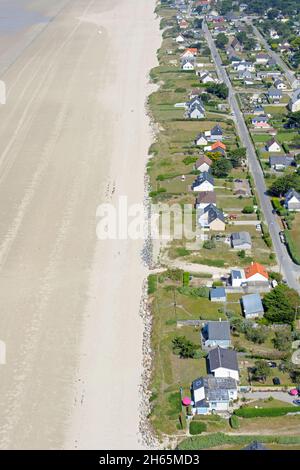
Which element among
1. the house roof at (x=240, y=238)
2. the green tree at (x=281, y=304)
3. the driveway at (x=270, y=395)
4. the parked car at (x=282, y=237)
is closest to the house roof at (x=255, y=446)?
the driveway at (x=270, y=395)

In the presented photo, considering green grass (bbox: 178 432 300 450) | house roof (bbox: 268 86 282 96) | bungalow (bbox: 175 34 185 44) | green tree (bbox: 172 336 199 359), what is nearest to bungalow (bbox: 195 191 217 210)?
green tree (bbox: 172 336 199 359)

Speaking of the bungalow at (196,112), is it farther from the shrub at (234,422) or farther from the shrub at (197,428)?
the shrub at (197,428)

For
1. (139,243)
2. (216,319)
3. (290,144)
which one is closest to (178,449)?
(216,319)

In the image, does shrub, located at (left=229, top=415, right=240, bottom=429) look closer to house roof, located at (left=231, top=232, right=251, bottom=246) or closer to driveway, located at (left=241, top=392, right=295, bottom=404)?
driveway, located at (left=241, top=392, right=295, bottom=404)

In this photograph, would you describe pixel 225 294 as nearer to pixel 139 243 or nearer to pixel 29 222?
pixel 139 243

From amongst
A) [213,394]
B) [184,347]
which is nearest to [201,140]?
[184,347]

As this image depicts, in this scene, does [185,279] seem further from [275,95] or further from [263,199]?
[275,95]

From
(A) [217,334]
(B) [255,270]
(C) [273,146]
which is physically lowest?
(C) [273,146]
